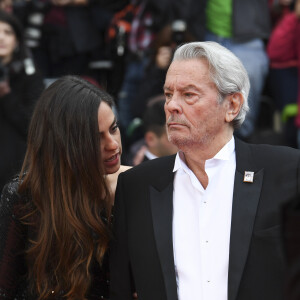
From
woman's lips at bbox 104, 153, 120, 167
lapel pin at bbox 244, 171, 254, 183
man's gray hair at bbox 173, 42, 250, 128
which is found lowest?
woman's lips at bbox 104, 153, 120, 167

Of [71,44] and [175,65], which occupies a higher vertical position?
[175,65]

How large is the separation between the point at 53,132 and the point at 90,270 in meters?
0.65

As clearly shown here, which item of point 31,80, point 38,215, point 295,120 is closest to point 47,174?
point 38,215

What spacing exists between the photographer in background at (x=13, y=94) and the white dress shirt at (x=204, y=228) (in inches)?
101

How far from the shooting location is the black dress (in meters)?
3.05

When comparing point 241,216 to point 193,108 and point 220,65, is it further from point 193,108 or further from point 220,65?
point 220,65

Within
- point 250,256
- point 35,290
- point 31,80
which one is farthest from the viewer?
point 31,80

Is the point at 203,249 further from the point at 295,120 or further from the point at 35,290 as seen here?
the point at 295,120

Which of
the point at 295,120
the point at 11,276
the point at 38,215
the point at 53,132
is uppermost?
the point at 53,132

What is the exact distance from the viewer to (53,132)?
3.12 m

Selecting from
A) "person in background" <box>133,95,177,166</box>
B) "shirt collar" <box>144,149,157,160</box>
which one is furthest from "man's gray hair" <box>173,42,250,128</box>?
"shirt collar" <box>144,149,157,160</box>

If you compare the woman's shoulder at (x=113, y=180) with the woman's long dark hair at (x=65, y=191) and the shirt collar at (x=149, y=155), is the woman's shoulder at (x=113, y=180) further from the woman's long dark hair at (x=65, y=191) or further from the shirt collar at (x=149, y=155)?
the shirt collar at (x=149, y=155)

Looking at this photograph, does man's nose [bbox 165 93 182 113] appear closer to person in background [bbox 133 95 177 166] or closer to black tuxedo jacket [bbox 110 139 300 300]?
black tuxedo jacket [bbox 110 139 300 300]

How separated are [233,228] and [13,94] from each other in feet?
10.0
